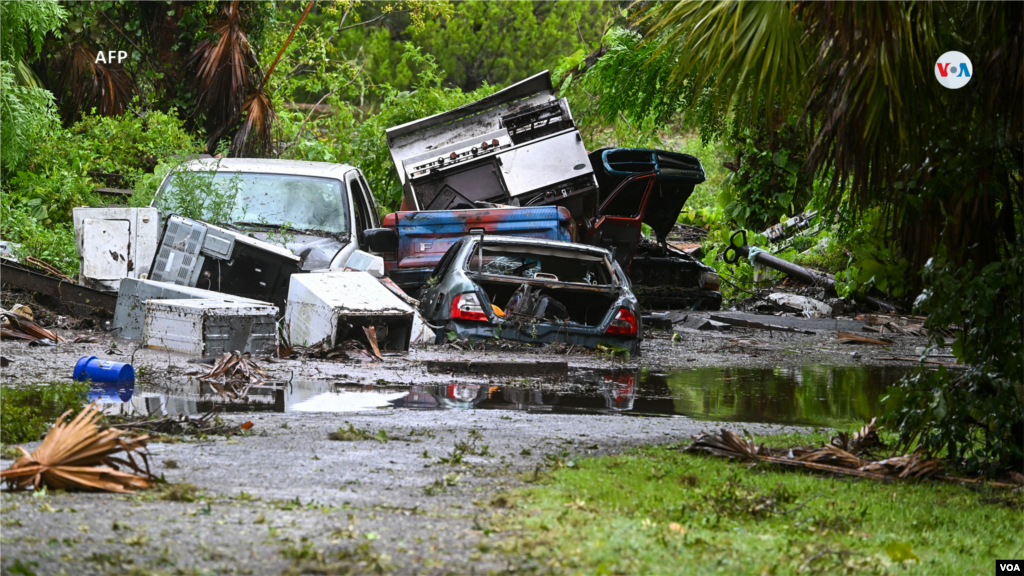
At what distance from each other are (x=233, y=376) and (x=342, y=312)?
179 cm

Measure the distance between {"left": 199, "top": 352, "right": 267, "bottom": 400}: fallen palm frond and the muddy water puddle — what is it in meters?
0.22

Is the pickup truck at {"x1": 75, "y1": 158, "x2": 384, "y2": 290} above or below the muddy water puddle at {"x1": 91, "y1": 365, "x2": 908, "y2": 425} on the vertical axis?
above

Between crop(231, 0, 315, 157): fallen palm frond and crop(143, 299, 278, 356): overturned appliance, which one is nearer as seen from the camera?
crop(143, 299, 278, 356): overturned appliance

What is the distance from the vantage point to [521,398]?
6762 millimetres

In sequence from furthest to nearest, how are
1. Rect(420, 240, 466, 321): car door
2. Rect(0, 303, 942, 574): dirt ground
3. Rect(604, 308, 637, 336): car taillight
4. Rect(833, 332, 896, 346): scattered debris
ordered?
Rect(833, 332, 896, 346): scattered debris → Rect(604, 308, 637, 336): car taillight → Rect(420, 240, 466, 321): car door → Rect(0, 303, 942, 574): dirt ground

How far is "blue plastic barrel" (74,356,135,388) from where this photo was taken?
6297 millimetres

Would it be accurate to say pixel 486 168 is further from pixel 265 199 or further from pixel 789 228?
pixel 789 228

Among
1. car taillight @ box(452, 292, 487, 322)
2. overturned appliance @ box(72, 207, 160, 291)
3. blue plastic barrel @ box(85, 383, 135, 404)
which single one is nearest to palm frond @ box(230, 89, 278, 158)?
overturned appliance @ box(72, 207, 160, 291)

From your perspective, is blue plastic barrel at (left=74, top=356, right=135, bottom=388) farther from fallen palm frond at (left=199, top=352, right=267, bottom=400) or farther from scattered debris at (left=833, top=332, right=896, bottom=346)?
scattered debris at (left=833, top=332, right=896, bottom=346)

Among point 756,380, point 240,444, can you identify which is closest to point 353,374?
point 240,444

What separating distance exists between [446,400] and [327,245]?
14.5 ft

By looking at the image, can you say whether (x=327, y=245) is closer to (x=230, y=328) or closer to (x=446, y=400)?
(x=230, y=328)

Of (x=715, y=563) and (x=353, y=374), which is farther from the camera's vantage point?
(x=353, y=374)

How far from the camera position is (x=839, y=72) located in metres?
4.62
